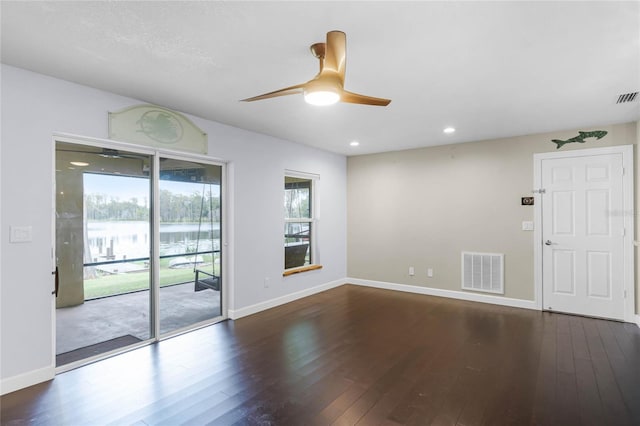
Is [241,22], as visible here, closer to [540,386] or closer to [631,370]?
[540,386]

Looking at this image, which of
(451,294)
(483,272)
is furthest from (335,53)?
(451,294)

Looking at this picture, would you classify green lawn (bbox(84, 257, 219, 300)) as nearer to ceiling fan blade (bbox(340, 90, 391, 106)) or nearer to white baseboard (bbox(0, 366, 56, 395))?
white baseboard (bbox(0, 366, 56, 395))

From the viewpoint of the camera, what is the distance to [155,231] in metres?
3.65

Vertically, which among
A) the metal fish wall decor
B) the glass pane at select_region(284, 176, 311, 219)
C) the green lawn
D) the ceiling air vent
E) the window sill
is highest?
the ceiling air vent

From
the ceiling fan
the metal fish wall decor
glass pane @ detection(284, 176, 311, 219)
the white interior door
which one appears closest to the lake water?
glass pane @ detection(284, 176, 311, 219)

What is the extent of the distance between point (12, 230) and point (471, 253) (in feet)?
18.2

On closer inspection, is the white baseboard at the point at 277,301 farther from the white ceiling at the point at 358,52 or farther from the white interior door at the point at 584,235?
the white interior door at the point at 584,235

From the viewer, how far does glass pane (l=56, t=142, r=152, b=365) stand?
3.05 metres

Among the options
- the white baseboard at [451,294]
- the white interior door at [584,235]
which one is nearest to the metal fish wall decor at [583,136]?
the white interior door at [584,235]

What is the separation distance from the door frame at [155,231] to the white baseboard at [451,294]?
2868 mm

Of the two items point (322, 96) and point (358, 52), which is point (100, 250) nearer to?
point (322, 96)

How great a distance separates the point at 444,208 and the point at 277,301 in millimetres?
3096

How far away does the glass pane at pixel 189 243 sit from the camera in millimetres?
3822

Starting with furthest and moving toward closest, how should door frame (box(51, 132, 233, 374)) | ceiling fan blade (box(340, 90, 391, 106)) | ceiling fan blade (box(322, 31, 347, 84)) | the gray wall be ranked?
the gray wall → door frame (box(51, 132, 233, 374)) → ceiling fan blade (box(340, 90, 391, 106)) → ceiling fan blade (box(322, 31, 347, 84))
